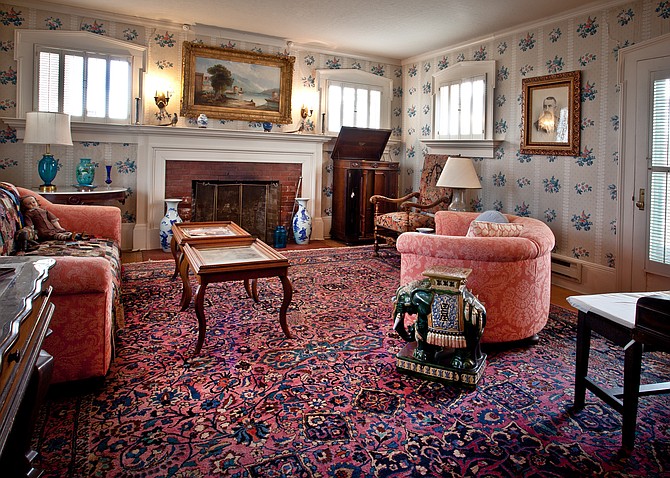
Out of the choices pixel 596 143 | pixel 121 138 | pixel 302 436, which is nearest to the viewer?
pixel 302 436

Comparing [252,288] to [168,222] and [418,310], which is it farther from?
[168,222]

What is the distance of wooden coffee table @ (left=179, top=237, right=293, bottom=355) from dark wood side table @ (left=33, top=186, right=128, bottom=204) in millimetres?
1869

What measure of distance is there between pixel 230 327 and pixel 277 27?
4078mm

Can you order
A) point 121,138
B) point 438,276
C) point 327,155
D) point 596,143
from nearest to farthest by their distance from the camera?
point 438,276 < point 596,143 < point 121,138 < point 327,155

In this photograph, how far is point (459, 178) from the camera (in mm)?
5223

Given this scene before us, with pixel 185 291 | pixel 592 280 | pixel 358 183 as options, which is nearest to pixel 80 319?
pixel 185 291

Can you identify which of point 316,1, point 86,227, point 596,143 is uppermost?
point 316,1

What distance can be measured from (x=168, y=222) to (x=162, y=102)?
1474mm

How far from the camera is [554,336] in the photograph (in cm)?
316

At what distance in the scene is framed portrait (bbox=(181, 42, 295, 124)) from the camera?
19.0ft

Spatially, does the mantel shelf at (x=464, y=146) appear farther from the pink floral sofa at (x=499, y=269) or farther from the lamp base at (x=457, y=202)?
the pink floral sofa at (x=499, y=269)

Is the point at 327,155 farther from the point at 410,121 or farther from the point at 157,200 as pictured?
the point at 157,200

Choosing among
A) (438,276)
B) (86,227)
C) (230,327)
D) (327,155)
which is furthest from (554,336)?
(327,155)

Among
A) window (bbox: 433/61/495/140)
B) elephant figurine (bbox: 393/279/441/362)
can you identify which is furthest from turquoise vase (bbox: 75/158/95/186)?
window (bbox: 433/61/495/140)
